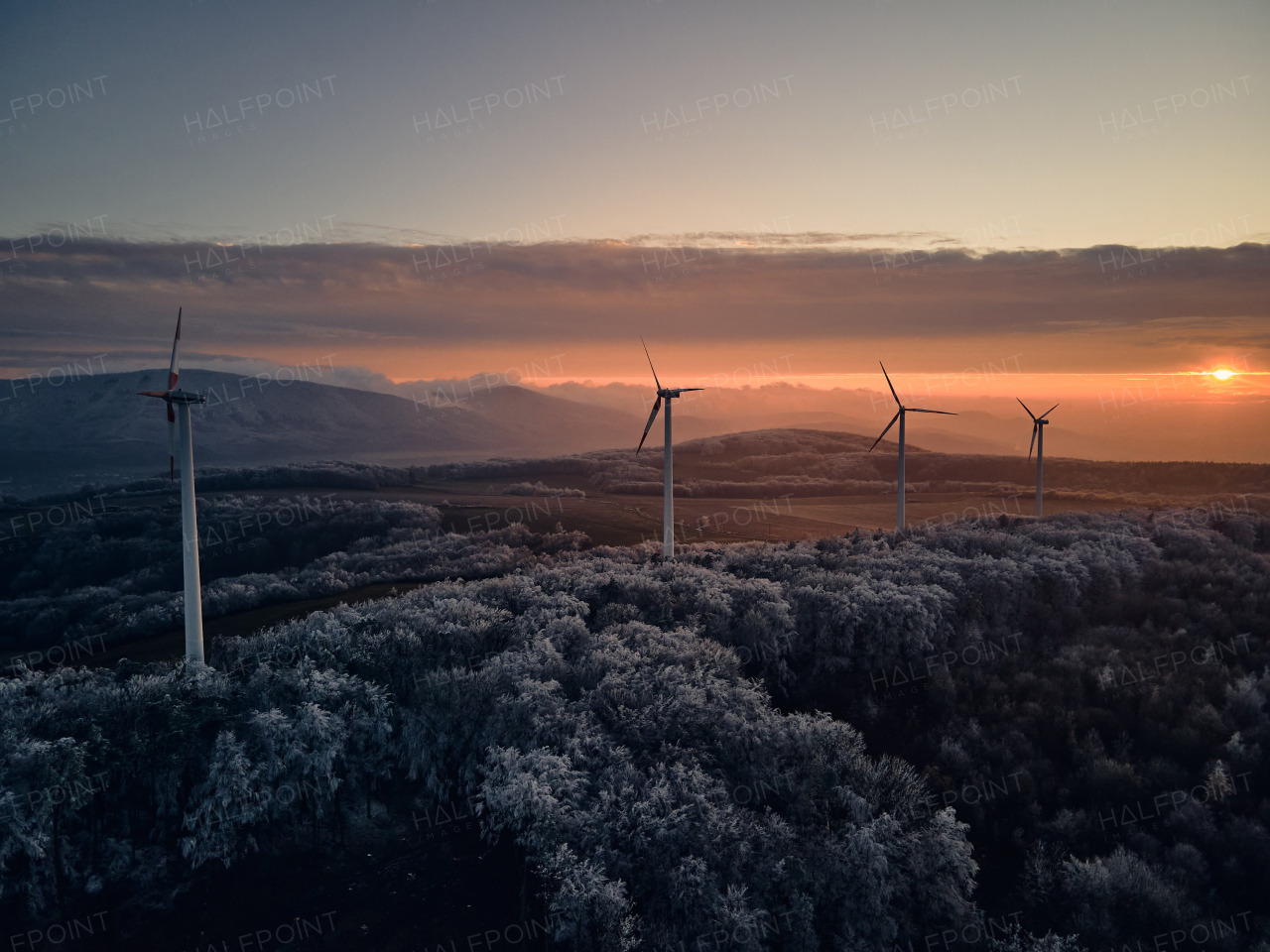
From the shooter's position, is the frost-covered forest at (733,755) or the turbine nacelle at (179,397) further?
the turbine nacelle at (179,397)

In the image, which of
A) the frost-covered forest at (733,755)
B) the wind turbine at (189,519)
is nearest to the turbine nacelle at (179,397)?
the wind turbine at (189,519)

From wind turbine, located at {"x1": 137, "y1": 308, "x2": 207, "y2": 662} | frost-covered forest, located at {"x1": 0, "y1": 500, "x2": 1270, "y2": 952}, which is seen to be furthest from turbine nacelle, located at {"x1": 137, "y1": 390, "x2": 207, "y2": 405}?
frost-covered forest, located at {"x1": 0, "y1": 500, "x2": 1270, "y2": 952}

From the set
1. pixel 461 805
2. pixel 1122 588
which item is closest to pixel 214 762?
pixel 461 805

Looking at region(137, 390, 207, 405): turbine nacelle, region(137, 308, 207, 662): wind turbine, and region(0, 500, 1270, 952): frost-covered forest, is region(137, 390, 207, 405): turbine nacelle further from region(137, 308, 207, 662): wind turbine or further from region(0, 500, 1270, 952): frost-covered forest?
region(0, 500, 1270, 952): frost-covered forest

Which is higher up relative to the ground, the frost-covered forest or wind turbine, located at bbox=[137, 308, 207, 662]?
wind turbine, located at bbox=[137, 308, 207, 662]

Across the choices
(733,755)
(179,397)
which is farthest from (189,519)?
(733,755)

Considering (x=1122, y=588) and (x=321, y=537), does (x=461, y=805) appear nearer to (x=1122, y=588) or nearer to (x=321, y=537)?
(x=1122, y=588)

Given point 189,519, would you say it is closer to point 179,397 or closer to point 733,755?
point 179,397

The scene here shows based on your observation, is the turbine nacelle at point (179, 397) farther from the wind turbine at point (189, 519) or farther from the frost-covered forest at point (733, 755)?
the frost-covered forest at point (733, 755)

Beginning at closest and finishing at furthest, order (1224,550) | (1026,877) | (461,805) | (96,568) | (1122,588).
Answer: (1026,877)
(461,805)
(1122,588)
(1224,550)
(96,568)
